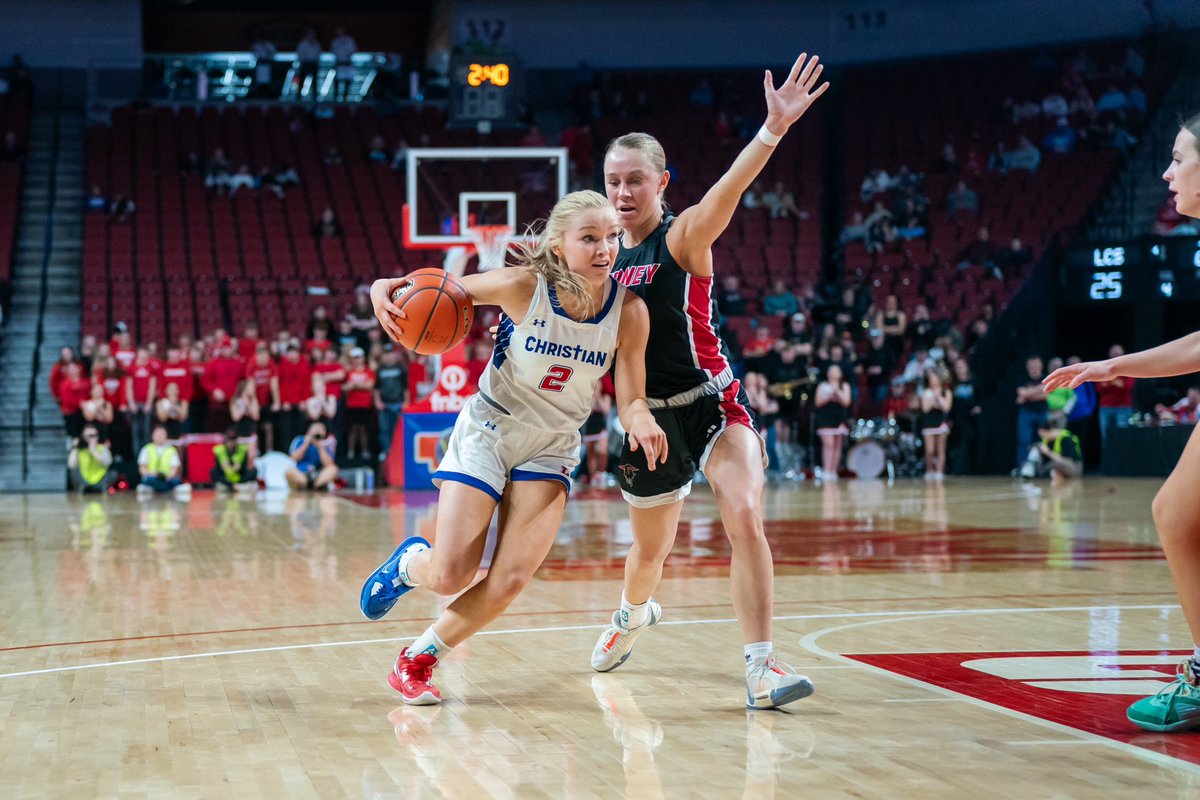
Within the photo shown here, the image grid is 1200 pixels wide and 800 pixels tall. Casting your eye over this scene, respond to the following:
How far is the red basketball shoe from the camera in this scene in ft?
14.1

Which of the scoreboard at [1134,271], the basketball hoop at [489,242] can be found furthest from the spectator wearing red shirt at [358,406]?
the scoreboard at [1134,271]

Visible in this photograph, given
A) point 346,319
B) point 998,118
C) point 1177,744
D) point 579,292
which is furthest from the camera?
point 998,118

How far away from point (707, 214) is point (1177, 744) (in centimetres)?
214

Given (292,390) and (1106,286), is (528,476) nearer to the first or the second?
(292,390)

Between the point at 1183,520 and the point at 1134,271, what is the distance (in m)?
15.6

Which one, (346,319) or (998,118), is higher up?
(998,118)

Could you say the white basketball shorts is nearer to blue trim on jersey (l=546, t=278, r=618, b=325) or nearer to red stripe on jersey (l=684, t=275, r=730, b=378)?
blue trim on jersey (l=546, t=278, r=618, b=325)

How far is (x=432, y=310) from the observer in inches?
173

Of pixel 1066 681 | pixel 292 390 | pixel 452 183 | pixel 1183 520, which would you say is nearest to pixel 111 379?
pixel 292 390

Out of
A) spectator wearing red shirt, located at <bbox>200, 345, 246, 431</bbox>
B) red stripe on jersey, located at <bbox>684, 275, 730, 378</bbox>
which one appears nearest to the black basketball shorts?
red stripe on jersey, located at <bbox>684, 275, 730, 378</bbox>

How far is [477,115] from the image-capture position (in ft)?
64.4

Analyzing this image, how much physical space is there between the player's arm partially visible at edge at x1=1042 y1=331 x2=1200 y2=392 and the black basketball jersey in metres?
1.23

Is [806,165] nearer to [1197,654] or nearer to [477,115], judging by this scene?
[477,115]

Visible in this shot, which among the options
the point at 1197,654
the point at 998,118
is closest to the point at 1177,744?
the point at 1197,654
